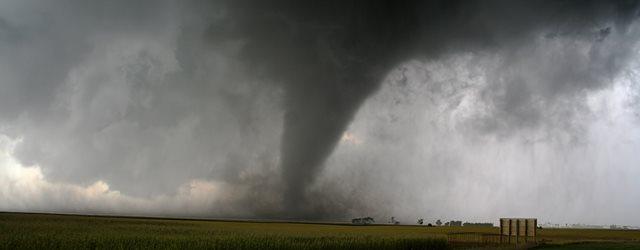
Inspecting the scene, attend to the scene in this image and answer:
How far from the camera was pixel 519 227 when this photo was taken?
140ft

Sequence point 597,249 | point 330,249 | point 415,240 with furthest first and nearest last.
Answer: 1. point 415,240
2. point 597,249
3. point 330,249

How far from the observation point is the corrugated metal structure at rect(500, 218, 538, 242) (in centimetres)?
4181

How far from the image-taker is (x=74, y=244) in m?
30.1

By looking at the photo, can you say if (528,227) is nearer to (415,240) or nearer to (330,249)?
(415,240)

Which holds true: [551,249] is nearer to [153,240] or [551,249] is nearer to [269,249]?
[269,249]

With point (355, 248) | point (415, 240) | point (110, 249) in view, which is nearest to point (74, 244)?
point (110, 249)

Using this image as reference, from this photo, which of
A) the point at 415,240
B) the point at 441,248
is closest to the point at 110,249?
the point at 415,240

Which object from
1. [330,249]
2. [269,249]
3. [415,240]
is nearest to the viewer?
[269,249]

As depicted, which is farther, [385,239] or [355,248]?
[385,239]

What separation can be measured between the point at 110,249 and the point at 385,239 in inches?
844

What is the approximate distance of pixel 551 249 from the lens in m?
41.6

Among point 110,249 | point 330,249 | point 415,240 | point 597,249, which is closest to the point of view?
point 110,249

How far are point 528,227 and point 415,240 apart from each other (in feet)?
33.4

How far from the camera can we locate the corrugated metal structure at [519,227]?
137ft
